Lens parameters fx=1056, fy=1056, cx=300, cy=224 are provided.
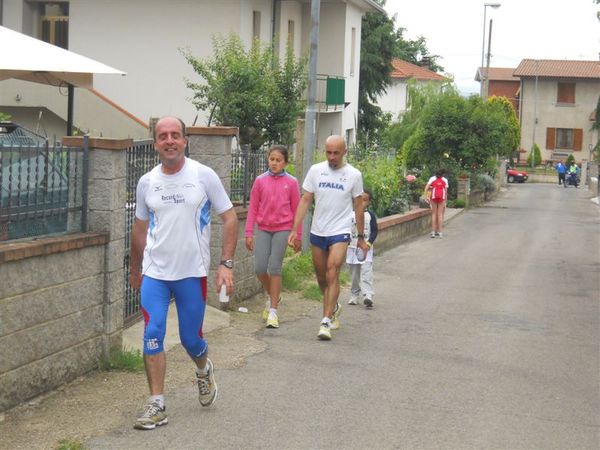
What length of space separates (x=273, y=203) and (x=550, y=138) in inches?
3226

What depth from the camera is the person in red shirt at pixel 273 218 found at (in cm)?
1058

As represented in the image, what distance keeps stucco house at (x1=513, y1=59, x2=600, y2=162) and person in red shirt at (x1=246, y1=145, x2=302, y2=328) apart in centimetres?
7974

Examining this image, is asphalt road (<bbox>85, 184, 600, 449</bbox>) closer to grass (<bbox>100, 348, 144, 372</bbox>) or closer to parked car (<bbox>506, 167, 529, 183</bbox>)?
grass (<bbox>100, 348, 144, 372</bbox>)

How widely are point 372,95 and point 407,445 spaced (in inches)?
1907

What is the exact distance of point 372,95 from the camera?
178 feet

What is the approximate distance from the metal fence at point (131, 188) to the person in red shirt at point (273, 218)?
1414 mm

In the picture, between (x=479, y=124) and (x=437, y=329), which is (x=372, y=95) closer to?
(x=479, y=124)

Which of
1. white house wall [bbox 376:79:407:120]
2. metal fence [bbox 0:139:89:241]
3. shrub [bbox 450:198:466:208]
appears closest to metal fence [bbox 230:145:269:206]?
metal fence [bbox 0:139:89:241]

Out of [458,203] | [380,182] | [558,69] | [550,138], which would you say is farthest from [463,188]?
[558,69]

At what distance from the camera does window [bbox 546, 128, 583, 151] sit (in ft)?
288

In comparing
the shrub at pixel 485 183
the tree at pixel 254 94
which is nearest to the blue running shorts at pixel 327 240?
the tree at pixel 254 94

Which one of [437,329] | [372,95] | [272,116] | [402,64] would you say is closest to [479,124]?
[372,95]

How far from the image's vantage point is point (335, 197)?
10.1 m

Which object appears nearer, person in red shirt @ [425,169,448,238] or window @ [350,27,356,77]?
person in red shirt @ [425,169,448,238]
